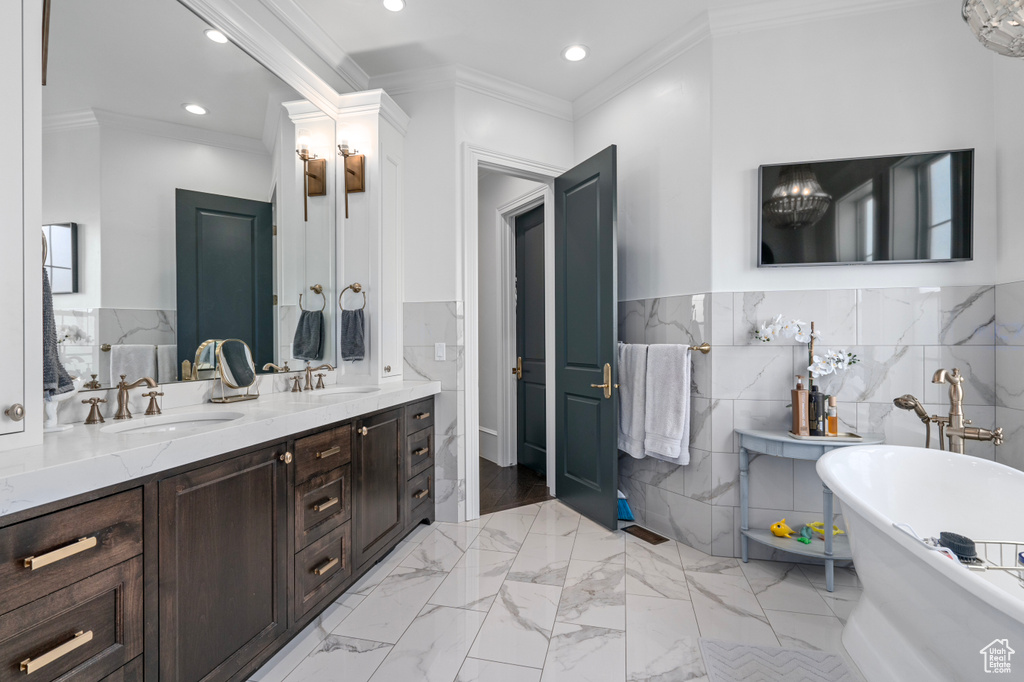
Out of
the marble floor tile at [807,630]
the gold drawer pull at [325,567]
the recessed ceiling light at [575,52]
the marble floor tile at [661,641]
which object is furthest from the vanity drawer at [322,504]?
the recessed ceiling light at [575,52]

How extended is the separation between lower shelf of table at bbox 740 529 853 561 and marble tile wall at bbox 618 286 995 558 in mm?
118

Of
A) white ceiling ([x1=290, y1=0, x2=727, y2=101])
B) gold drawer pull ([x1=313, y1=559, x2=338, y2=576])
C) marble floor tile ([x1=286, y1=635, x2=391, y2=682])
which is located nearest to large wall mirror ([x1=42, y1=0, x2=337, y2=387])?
white ceiling ([x1=290, y1=0, x2=727, y2=101])

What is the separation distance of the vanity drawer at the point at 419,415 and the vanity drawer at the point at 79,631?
5.15 feet

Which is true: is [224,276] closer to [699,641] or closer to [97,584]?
[97,584]

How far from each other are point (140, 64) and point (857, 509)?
2.86 metres

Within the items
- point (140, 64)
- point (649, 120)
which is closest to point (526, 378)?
point (649, 120)

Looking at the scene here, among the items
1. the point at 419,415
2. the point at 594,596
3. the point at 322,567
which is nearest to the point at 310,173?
the point at 419,415

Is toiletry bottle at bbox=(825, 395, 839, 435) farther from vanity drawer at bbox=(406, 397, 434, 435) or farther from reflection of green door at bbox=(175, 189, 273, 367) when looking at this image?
reflection of green door at bbox=(175, 189, 273, 367)

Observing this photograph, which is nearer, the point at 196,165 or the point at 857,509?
the point at 857,509

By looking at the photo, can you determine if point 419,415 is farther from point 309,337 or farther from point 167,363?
point 167,363

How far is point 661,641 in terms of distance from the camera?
186 cm

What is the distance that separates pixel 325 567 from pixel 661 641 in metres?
1.33

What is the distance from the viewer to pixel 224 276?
83.5 inches

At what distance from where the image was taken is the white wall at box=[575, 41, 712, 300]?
8.80 feet
